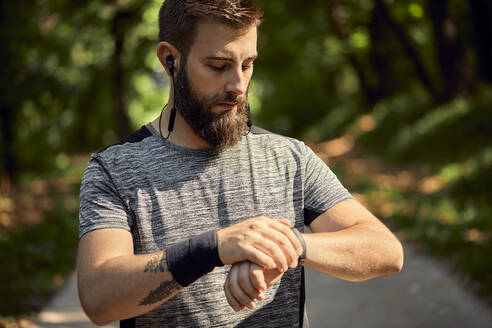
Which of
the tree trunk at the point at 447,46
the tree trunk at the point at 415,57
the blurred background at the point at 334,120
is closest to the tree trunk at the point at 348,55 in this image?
the blurred background at the point at 334,120

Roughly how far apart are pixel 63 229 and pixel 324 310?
5.00 m

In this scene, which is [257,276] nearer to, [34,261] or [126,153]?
[126,153]

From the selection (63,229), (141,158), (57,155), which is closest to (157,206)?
(141,158)

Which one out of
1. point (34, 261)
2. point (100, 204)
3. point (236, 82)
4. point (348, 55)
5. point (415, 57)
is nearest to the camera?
point (100, 204)

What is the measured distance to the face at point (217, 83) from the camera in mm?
2068

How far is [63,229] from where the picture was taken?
9070 mm

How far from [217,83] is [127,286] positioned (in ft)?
2.50

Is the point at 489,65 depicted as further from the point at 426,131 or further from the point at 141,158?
the point at 141,158

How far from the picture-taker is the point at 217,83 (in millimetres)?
2113

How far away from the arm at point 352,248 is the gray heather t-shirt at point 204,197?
93 mm

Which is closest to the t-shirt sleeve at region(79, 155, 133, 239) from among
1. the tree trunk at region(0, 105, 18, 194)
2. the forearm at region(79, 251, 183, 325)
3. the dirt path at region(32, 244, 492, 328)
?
the forearm at region(79, 251, 183, 325)

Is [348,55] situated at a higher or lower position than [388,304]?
lower

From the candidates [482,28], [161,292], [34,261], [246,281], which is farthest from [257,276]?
[482,28]

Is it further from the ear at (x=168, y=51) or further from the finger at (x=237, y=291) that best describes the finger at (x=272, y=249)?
the ear at (x=168, y=51)
